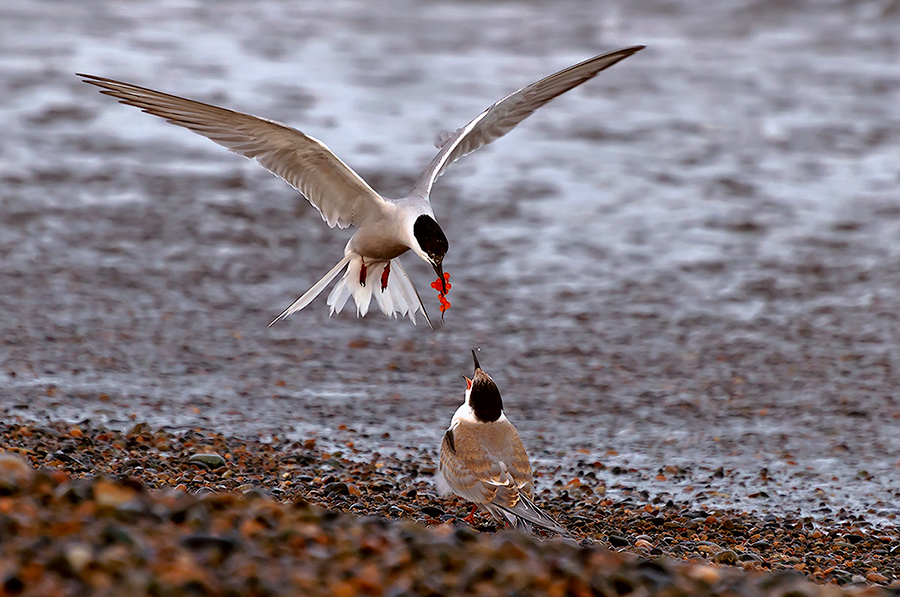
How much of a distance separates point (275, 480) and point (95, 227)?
5.44 m

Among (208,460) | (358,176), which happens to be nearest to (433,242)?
(358,176)

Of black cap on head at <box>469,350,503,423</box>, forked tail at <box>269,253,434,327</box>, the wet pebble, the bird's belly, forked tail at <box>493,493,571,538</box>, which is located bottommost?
forked tail at <box>493,493,571,538</box>

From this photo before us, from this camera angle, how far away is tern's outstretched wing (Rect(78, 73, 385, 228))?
5.92m

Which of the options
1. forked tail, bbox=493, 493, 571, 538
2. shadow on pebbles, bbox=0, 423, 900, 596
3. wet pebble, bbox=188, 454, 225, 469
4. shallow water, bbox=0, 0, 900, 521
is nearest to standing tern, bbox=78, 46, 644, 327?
shallow water, bbox=0, 0, 900, 521

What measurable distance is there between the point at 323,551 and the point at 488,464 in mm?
1765

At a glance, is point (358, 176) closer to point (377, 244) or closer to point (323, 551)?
point (377, 244)

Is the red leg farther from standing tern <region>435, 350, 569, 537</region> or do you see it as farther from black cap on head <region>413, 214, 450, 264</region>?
standing tern <region>435, 350, 569, 537</region>

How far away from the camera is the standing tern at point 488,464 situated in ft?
17.1

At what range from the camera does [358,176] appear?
21.3ft

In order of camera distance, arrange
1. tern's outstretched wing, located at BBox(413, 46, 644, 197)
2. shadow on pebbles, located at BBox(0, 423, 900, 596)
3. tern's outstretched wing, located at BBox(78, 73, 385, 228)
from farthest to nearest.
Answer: tern's outstretched wing, located at BBox(413, 46, 644, 197) → tern's outstretched wing, located at BBox(78, 73, 385, 228) → shadow on pebbles, located at BBox(0, 423, 900, 596)

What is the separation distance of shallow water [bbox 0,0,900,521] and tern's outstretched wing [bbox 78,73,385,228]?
1315mm

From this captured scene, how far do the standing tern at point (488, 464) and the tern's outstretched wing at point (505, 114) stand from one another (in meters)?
1.63

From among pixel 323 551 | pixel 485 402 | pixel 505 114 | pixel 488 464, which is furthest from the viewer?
pixel 505 114

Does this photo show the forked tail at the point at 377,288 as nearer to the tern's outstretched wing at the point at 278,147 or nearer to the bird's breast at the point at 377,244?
the bird's breast at the point at 377,244
